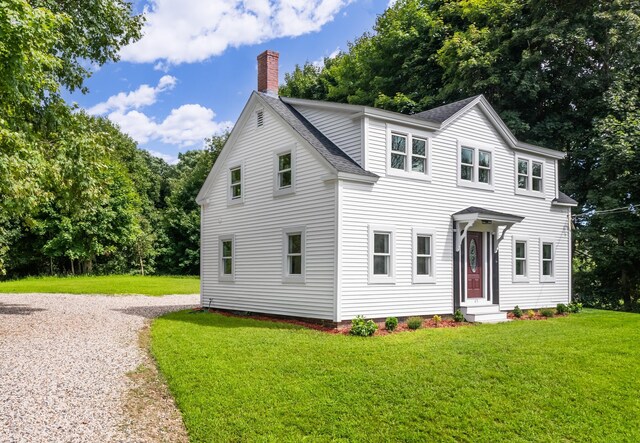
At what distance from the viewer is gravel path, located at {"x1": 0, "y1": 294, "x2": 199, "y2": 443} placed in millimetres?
6285

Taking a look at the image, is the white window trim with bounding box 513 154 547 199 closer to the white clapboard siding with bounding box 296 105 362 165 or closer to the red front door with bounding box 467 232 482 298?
the red front door with bounding box 467 232 482 298

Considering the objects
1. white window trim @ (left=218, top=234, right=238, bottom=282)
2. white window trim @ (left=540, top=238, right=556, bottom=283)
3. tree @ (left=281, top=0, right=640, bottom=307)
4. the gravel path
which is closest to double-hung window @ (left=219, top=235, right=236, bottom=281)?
white window trim @ (left=218, top=234, right=238, bottom=282)

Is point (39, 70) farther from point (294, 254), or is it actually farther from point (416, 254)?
point (416, 254)

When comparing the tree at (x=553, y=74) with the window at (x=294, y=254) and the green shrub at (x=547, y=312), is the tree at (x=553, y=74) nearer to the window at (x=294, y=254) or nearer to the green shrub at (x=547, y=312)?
the green shrub at (x=547, y=312)

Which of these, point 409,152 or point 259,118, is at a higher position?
point 259,118

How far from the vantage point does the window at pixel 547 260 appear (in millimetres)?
19094

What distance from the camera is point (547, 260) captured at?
19219 mm

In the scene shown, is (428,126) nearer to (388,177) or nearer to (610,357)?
(388,177)

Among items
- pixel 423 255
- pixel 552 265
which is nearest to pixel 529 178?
pixel 552 265

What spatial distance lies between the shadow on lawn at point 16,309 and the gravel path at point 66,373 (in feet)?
0.28

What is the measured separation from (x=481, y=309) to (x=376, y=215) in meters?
5.08

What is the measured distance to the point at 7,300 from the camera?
832 inches

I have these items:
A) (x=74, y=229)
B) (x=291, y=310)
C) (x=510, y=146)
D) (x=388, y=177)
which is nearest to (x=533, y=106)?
(x=510, y=146)

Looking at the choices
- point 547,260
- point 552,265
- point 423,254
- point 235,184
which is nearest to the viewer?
point 423,254
